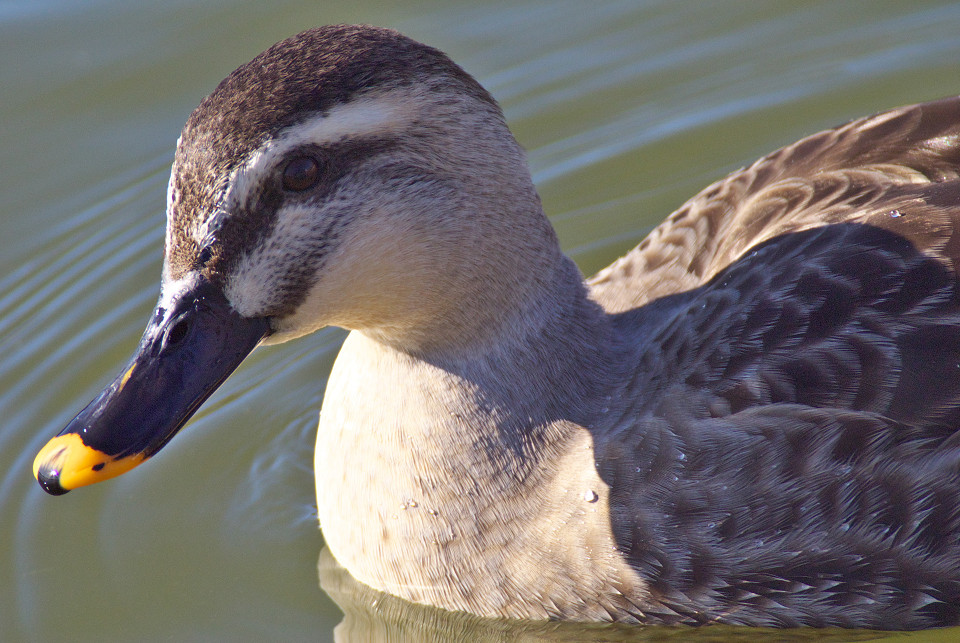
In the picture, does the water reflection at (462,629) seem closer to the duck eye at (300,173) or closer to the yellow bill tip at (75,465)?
the yellow bill tip at (75,465)

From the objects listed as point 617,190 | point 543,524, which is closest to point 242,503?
point 543,524

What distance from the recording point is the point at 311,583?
5.23 meters

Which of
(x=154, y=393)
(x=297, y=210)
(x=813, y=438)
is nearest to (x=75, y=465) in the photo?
(x=154, y=393)

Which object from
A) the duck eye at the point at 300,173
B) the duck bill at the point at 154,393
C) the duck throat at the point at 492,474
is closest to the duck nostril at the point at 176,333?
the duck bill at the point at 154,393

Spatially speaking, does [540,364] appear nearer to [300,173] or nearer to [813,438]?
[813,438]

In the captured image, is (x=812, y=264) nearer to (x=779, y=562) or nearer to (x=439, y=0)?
(x=779, y=562)

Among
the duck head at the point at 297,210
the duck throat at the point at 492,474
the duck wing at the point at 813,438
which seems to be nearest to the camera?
the duck head at the point at 297,210

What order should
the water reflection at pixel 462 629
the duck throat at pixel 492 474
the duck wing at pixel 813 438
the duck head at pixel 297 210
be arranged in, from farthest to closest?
the water reflection at pixel 462 629, the duck throat at pixel 492 474, the duck wing at pixel 813 438, the duck head at pixel 297 210

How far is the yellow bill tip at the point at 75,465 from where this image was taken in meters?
3.91

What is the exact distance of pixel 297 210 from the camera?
3.97 m

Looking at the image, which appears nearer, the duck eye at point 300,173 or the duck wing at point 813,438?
the duck eye at point 300,173

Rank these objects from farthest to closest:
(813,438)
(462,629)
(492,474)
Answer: (462,629) → (492,474) → (813,438)

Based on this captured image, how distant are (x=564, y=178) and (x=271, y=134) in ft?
12.0

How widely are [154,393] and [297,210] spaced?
0.76 metres
